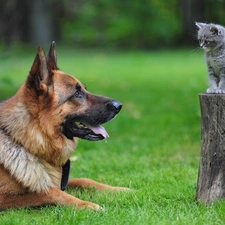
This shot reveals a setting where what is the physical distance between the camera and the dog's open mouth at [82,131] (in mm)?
4977

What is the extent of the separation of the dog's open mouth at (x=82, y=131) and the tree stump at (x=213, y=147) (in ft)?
3.13

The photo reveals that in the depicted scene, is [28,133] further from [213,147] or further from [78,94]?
[213,147]

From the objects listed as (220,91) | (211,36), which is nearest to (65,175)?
(220,91)

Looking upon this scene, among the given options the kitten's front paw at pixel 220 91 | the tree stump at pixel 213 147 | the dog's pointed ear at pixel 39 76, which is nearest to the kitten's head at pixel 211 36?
the kitten's front paw at pixel 220 91

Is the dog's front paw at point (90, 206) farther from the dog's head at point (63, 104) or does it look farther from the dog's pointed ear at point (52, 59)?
the dog's pointed ear at point (52, 59)

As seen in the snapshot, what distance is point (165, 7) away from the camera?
28.2m

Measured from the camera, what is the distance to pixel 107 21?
3009 cm

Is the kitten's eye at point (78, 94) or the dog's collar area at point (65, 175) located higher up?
the kitten's eye at point (78, 94)

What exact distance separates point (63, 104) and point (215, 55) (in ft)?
5.43

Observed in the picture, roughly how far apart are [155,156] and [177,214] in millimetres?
2698

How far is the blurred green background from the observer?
25.8 meters

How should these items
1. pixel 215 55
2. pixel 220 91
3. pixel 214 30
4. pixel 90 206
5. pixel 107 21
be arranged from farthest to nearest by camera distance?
1. pixel 107 21
2. pixel 214 30
3. pixel 215 55
4. pixel 220 91
5. pixel 90 206

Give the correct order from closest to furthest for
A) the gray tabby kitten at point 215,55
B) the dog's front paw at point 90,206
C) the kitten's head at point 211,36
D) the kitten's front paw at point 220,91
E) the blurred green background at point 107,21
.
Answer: the dog's front paw at point 90,206 < the kitten's front paw at point 220,91 < the gray tabby kitten at point 215,55 < the kitten's head at point 211,36 < the blurred green background at point 107,21

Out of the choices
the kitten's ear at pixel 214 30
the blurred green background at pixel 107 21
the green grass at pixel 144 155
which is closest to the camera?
the green grass at pixel 144 155
